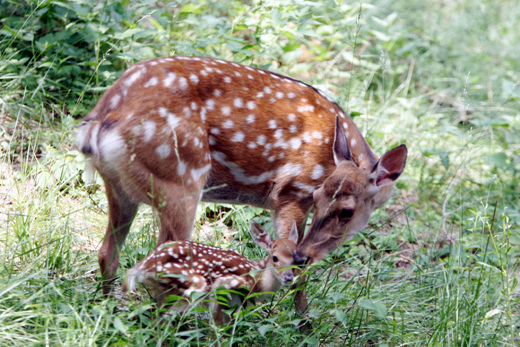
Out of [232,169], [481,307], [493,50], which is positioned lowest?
[493,50]

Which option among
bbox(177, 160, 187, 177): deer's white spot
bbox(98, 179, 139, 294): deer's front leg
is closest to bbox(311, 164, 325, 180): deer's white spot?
bbox(177, 160, 187, 177): deer's white spot

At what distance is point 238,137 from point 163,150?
558 mm

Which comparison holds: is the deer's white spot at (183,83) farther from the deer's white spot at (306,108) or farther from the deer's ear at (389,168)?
the deer's ear at (389,168)

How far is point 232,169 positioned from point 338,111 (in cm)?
97

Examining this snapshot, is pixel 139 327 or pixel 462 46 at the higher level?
pixel 139 327

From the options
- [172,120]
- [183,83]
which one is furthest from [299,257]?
[183,83]

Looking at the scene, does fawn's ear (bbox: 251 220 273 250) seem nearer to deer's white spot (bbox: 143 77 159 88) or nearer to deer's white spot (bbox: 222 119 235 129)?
deer's white spot (bbox: 222 119 235 129)

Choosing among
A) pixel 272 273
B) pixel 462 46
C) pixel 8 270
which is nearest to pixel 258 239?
pixel 272 273

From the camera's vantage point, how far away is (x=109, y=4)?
216 inches

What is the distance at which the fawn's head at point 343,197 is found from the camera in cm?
385

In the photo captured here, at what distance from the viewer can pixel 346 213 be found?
12.9 feet

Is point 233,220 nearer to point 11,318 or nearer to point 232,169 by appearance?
point 232,169

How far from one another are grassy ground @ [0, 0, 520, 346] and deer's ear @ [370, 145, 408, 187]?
0.55 metres

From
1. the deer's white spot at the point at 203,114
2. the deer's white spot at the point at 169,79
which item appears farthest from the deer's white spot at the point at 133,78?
the deer's white spot at the point at 203,114
